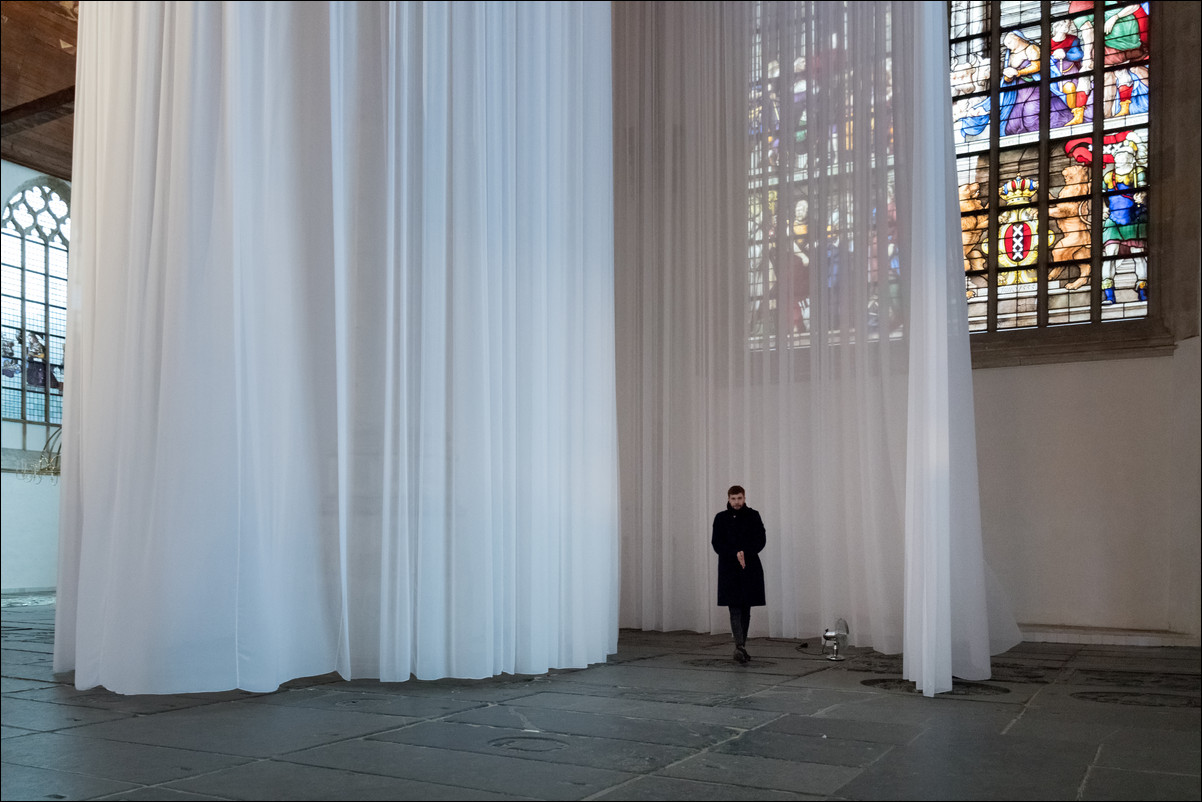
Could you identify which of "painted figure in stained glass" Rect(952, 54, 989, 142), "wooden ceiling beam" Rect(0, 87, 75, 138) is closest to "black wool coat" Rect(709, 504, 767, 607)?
"painted figure in stained glass" Rect(952, 54, 989, 142)

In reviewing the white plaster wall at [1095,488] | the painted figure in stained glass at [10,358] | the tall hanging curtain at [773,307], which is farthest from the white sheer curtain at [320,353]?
the painted figure in stained glass at [10,358]

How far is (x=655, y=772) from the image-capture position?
4004mm

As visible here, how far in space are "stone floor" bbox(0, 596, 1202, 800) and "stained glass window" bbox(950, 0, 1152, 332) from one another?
14.8 ft

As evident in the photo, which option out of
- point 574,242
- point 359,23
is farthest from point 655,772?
point 359,23

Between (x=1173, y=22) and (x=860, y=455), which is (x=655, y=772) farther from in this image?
(x=1173, y=22)

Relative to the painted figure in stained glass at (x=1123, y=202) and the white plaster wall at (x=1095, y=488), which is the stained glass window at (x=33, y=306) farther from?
the painted figure in stained glass at (x=1123, y=202)

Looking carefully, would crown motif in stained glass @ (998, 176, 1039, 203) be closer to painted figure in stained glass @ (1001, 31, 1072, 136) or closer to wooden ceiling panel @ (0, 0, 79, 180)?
painted figure in stained glass @ (1001, 31, 1072, 136)

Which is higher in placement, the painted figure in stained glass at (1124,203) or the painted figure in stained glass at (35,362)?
the painted figure in stained glass at (1124,203)

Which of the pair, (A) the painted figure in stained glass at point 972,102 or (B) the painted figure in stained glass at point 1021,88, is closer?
(B) the painted figure in stained glass at point 1021,88

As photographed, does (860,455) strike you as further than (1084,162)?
No

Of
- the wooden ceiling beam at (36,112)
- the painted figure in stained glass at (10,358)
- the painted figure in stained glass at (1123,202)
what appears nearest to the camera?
the painted figure in stained glass at (1123,202)

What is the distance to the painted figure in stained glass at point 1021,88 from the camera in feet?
35.4

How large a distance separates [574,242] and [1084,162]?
237 inches

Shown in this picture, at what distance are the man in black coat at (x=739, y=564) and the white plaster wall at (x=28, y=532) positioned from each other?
12.1 m
